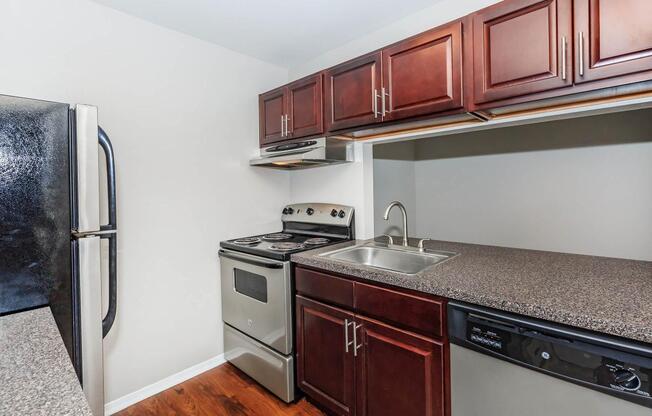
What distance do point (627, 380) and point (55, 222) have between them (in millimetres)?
1941

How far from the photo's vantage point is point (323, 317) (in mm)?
1769

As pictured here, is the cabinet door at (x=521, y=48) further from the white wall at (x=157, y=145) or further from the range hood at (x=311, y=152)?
the white wall at (x=157, y=145)

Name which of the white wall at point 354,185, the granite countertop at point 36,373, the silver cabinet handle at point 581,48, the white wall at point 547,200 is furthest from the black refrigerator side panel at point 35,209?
the white wall at point 547,200

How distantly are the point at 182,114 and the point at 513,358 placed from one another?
2226 mm

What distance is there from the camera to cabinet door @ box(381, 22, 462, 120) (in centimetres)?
153

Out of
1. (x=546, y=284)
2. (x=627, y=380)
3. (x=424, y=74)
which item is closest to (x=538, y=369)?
(x=627, y=380)

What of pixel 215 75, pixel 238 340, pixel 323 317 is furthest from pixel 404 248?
pixel 215 75

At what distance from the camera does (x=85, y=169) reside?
4.26 ft

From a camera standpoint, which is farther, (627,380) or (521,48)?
(521,48)

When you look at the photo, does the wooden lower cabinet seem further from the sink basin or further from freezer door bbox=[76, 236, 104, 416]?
freezer door bbox=[76, 236, 104, 416]

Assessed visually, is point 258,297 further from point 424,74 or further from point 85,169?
point 424,74

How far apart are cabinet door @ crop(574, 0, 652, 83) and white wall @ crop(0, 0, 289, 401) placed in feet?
6.74

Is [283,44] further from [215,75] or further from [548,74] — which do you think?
[548,74]

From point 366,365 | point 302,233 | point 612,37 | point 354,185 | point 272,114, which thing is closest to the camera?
point 612,37
